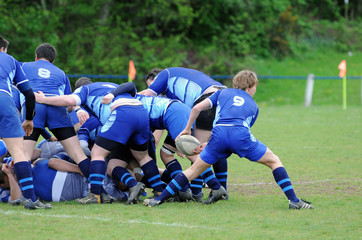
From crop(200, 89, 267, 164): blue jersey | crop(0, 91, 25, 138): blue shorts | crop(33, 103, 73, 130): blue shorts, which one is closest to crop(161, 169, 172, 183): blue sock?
crop(200, 89, 267, 164): blue jersey

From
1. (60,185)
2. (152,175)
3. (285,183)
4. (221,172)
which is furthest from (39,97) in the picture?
(285,183)

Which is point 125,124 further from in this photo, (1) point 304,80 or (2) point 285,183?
(1) point 304,80

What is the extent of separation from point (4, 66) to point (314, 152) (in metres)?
7.00

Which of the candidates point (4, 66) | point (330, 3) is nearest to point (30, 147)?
point (4, 66)

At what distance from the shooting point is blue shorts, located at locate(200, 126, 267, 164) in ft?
19.7

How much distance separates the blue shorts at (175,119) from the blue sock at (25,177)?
64.6 inches

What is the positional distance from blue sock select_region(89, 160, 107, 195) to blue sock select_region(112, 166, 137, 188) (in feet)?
0.90

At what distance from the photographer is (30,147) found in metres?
6.65

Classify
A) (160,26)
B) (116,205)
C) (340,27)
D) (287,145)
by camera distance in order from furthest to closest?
(340,27)
(160,26)
(287,145)
(116,205)

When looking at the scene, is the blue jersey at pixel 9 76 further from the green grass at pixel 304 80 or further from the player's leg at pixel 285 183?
the green grass at pixel 304 80

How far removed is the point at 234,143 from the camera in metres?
6.00

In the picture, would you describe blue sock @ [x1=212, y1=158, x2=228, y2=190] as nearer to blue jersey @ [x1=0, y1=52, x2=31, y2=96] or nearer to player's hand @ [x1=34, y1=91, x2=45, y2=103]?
player's hand @ [x1=34, y1=91, x2=45, y2=103]

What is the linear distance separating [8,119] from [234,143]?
7.63ft

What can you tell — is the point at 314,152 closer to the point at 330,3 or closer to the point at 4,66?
the point at 4,66
